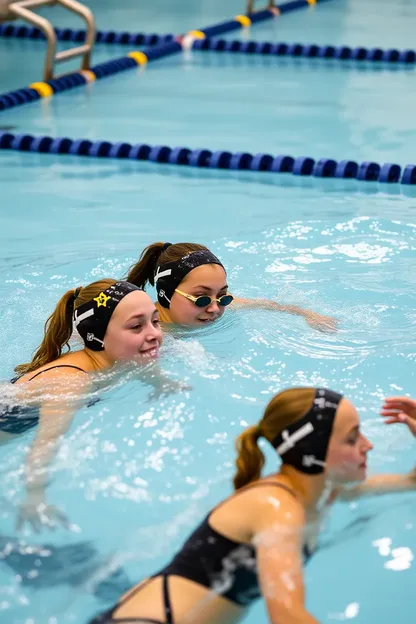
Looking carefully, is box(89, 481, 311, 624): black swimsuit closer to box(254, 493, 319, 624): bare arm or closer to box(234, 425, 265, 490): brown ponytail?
box(254, 493, 319, 624): bare arm

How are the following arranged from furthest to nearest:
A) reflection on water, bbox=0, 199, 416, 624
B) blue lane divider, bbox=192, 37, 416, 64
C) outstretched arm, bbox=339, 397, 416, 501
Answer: blue lane divider, bbox=192, 37, 416, 64
reflection on water, bbox=0, 199, 416, 624
outstretched arm, bbox=339, 397, 416, 501

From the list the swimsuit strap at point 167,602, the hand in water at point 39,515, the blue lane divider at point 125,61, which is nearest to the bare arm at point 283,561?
the swimsuit strap at point 167,602

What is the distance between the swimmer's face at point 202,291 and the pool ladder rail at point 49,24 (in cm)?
538

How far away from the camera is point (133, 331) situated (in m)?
4.14

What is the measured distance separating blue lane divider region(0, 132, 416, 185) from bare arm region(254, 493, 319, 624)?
4861mm

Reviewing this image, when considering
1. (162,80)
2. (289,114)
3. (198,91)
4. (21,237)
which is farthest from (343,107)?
A: (21,237)

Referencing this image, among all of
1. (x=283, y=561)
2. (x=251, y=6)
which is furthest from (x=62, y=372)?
(x=251, y=6)

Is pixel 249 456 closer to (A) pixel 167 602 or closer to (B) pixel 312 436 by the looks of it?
(B) pixel 312 436

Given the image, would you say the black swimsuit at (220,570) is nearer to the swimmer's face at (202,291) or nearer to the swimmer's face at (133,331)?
the swimmer's face at (133,331)

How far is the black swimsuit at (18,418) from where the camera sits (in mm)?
3924

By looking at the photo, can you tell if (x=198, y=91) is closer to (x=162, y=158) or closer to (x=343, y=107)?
(x=343, y=107)

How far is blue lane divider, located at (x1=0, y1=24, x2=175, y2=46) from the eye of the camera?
1239cm

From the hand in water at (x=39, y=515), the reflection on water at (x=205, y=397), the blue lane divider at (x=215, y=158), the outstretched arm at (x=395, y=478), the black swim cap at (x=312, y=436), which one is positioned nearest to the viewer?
the black swim cap at (x=312, y=436)

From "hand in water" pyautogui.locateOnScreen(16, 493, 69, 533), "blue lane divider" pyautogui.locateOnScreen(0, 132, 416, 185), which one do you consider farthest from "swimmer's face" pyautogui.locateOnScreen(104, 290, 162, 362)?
"blue lane divider" pyautogui.locateOnScreen(0, 132, 416, 185)
